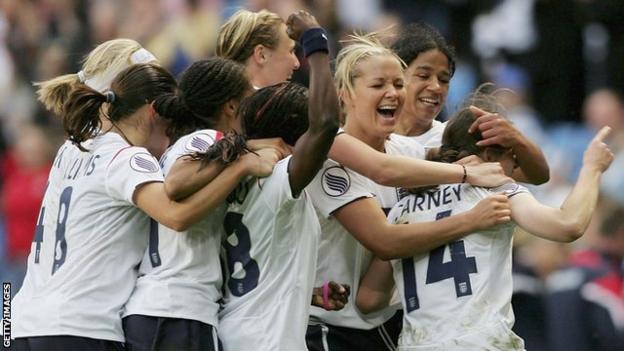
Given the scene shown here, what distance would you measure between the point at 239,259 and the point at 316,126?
68 centimetres

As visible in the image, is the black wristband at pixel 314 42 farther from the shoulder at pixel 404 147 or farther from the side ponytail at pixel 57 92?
the side ponytail at pixel 57 92

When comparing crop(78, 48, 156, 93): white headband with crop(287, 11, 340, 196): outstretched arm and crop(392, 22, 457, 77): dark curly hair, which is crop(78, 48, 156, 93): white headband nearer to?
crop(287, 11, 340, 196): outstretched arm

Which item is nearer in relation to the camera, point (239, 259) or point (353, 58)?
point (239, 259)

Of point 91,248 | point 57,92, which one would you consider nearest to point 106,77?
point 57,92

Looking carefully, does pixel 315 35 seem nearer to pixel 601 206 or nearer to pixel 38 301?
pixel 38 301

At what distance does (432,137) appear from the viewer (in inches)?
254

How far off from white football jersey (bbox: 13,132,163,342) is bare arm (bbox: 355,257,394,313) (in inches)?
37.0

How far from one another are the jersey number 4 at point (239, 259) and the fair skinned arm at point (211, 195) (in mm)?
197

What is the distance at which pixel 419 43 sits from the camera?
642 centimetres

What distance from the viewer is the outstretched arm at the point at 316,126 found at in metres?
5.08

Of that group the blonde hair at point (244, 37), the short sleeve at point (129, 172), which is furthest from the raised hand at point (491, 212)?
the blonde hair at point (244, 37)

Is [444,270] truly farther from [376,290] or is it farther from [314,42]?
[314,42]

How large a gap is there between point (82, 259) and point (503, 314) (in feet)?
5.51

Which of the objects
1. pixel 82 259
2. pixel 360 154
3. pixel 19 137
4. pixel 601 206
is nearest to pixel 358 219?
pixel 360 154
